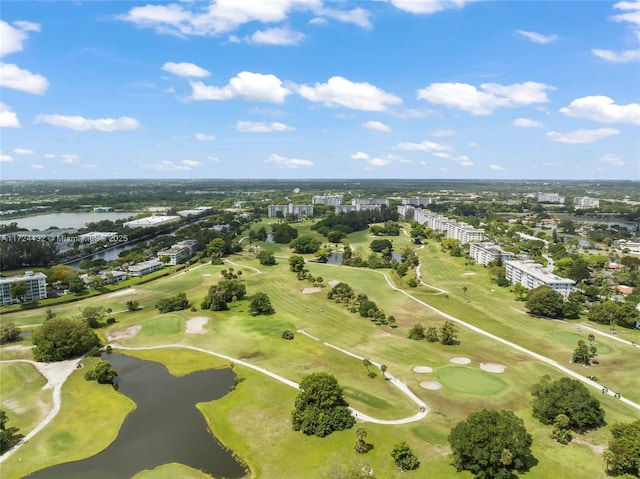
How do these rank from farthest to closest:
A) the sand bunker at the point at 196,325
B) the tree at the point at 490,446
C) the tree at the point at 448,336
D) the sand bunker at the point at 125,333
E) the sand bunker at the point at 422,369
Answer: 1. the sand bunker at the point at 196,325
2. the sand bunker at the point at 125,333
3. the tree at the point at 448,336
4. the sand bunker at the point at 422,369
5. the tree at the point at 490,446

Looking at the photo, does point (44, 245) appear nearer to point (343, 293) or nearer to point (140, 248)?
point (140, 248)

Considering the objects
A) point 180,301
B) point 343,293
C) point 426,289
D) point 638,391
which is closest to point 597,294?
point 426,289

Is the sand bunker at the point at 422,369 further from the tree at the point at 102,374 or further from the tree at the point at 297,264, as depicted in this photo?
the tree at the point at 297,264

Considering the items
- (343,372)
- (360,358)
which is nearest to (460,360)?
(360,358)

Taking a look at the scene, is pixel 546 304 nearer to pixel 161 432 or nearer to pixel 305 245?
pixel 161 432

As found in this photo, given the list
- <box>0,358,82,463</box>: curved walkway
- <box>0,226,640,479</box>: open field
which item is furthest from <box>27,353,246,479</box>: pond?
<box>0,358,82,463</box>: curved walkway

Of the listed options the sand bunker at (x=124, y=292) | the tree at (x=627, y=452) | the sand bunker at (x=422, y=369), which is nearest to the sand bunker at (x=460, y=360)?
the sand bunker at (x=422, y=369)

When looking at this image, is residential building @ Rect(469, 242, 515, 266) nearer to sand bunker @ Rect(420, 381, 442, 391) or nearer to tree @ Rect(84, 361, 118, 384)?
sand bunker @ Rect(420, 381, 442, 391)
